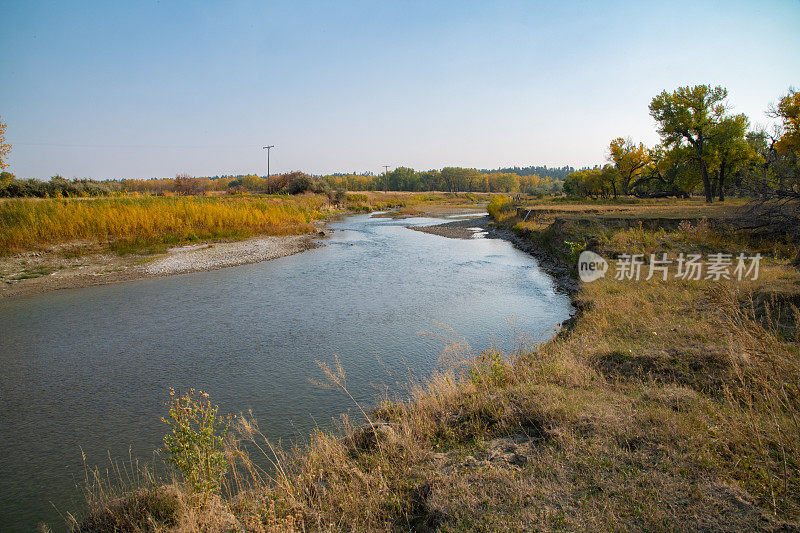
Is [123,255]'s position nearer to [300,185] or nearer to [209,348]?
[209,348]

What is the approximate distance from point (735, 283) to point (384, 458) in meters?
10.2

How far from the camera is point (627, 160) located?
5209 centimetres

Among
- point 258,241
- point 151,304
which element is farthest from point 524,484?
point 258,241

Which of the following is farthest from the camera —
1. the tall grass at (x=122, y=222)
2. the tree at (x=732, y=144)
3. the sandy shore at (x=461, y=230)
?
the sandy shore at (x=461, y=230)

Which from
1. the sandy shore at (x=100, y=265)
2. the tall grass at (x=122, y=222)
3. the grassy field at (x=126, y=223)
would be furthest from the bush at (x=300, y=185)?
the sandy shore at (x=100, y=265)

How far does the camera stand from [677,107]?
3384 cm

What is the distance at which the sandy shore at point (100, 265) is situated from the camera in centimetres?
1450

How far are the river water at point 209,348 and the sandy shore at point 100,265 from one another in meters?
1.12

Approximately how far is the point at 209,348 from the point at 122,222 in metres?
15.8

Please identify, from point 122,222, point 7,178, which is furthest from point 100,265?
point 7,178

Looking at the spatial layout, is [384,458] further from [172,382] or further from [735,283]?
[735,283]

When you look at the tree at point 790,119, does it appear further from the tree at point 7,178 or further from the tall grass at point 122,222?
the tree at point 7,178

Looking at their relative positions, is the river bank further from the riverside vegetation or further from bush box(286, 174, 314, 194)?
bush box(286, 174, 314, 194)

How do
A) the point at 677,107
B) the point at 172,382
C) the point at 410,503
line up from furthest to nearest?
1. the point at 677,107
2. the point at 172,382
3. the point at 410,503
